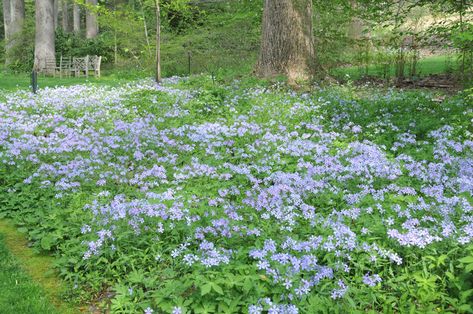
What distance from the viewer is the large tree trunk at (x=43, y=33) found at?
19.2m

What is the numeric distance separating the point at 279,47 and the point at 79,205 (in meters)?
6.44

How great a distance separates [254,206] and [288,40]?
645 cm

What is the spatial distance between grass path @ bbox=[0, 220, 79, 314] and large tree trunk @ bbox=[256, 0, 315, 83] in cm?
658

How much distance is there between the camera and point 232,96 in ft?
26.5

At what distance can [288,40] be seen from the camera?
9.34 metres

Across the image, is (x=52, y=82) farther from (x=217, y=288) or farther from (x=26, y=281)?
(x=217, y=288)

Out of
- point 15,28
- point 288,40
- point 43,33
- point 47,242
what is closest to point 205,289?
point 47,242

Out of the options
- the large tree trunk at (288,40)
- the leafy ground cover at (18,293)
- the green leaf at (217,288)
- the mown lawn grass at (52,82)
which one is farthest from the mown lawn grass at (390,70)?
the green leaf at (217,288)

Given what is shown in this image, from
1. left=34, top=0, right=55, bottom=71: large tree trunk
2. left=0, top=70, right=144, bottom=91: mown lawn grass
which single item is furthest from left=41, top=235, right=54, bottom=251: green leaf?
left=34, top=0, right=55, bottom=71: large tree trunk

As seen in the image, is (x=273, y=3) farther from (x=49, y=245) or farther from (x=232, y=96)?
(x=49, y=245)

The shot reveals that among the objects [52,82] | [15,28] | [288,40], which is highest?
[15,28]

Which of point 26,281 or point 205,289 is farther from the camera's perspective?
point 26,281

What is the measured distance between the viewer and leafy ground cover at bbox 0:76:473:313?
263 cm

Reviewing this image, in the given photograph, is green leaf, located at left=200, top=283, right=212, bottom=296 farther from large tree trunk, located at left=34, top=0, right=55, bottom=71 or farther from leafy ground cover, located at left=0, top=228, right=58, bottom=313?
large tree trunk, located at left=34, top=0, right=55, bottom=71
